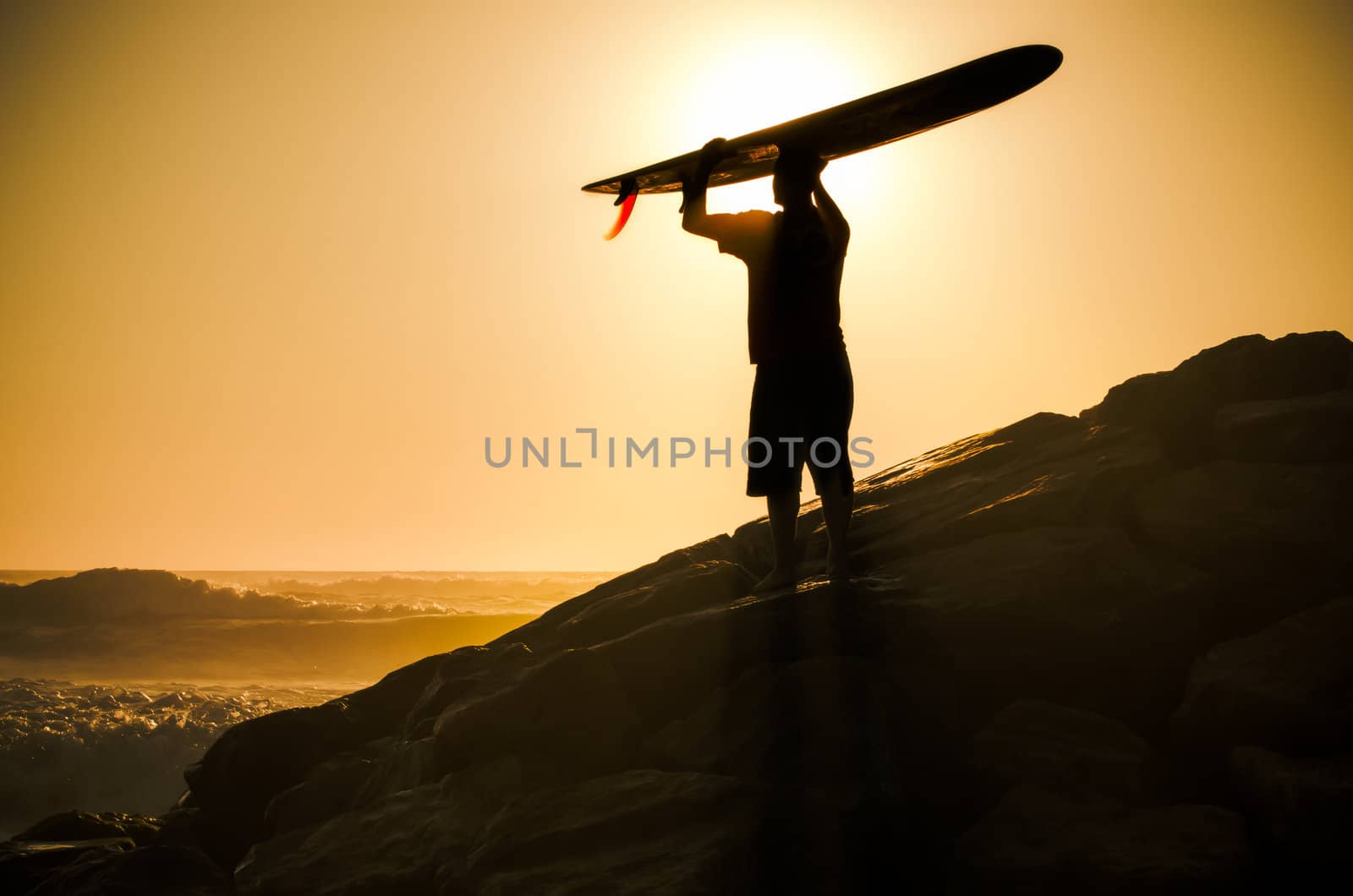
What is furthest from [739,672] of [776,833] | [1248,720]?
[1248,720]

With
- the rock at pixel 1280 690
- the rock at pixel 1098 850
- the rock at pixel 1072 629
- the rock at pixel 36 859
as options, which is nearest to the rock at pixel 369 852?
the rock at pixel 36 859

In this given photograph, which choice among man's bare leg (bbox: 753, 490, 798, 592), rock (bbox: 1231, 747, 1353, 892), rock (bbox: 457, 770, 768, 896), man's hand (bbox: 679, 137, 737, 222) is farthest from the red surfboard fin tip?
rock (bbox: 1231, 747, 1353, 892)

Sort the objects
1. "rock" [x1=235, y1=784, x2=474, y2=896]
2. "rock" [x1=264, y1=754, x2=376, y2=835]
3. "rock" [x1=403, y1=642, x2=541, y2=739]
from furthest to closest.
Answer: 1. "rock" [x1=403, y1=642, x2=541, y2=739]
2. "rock" [x1=264, y1=754, x2=376, y2=835]
3. "rock" [x1=235, y1=784, x2=474, y2=896]

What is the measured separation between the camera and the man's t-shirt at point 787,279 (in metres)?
6.30

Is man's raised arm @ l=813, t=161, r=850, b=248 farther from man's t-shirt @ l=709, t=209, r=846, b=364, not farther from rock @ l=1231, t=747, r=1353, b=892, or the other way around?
rock @ l=1231, t=747, r=1353, b=892

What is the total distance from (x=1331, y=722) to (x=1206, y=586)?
4.65 feet

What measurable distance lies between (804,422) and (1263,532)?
3.26m

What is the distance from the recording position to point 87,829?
27.5 ft

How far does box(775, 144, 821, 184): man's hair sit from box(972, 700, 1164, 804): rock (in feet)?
13.1

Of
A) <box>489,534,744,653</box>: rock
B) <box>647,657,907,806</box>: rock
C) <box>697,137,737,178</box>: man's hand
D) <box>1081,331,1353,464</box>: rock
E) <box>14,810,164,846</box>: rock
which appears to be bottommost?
<box>14,810,164,846</box>: rock

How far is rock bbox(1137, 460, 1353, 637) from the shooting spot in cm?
593

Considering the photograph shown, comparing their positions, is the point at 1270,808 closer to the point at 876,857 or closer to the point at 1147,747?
the point at 1147,747

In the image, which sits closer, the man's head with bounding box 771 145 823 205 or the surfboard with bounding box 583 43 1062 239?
the man's head with bounding box 771 145 823 205

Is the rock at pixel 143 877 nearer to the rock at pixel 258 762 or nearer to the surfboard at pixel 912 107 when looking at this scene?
the rock at pixel 258 762
